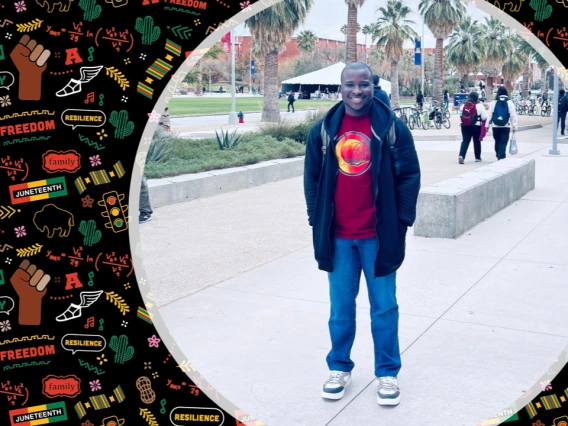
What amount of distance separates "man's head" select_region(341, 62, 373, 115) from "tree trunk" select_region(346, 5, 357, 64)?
101ft

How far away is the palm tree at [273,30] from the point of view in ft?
106

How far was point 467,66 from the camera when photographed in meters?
60.4

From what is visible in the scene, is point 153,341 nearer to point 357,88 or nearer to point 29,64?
point 29,64

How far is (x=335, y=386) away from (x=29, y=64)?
2.41 metres

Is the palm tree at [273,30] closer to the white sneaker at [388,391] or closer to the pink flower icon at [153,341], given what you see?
the white sneaker at [388,391]

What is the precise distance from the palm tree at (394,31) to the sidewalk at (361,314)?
132ft

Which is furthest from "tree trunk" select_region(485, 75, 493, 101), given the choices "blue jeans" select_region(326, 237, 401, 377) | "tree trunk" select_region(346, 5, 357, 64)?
"blue jeans" select_region(326, 237, 401, 377)

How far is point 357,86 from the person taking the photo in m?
3.97

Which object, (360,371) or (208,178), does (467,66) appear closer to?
(208,178)

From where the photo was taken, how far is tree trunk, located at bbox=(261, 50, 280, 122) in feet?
112

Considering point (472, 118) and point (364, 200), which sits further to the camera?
point (472, 118)

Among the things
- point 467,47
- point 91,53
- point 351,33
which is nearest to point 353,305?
point 91,53

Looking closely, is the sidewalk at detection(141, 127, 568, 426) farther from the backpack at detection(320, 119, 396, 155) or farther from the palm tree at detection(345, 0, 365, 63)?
the palm tree at detection(345, 0, 365, 63)

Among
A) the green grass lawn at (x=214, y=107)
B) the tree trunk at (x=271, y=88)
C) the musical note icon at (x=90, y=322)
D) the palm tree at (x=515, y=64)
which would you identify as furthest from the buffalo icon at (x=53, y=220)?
the palm tree at (x=515, y=64)
